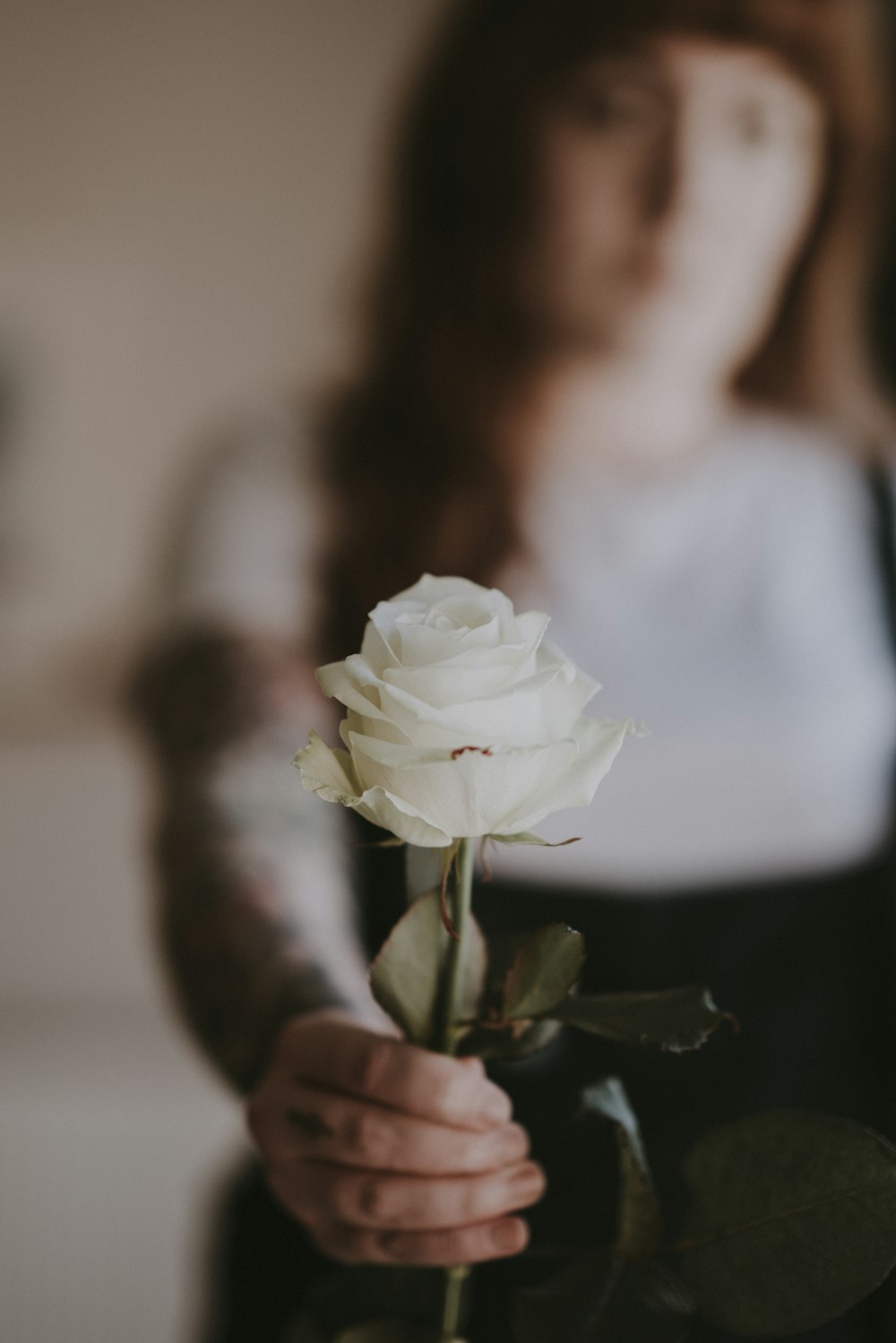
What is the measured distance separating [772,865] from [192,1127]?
19.8 inches

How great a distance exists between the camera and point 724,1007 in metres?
0.71

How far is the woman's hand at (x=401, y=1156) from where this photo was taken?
0.33 metres

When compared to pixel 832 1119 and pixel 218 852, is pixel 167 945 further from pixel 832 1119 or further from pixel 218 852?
pixel 832 1119

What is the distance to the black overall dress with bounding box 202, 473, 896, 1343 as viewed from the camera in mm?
691

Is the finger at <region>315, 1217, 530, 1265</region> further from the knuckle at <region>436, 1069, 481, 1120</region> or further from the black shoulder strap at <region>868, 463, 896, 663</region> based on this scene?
the black shoulder strap at <region>868, 463, 896, 663</region>

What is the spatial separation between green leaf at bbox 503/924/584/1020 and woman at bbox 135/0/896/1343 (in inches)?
15.3

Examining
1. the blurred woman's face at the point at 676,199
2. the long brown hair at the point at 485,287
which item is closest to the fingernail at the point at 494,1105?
the long brown hair at the point at 485,287

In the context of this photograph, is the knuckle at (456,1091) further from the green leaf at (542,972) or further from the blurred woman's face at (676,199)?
the blurred woman's face at (676,199)

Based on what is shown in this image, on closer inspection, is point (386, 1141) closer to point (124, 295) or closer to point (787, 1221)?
point (787, 1221)

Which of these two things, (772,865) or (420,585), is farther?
(772,865)

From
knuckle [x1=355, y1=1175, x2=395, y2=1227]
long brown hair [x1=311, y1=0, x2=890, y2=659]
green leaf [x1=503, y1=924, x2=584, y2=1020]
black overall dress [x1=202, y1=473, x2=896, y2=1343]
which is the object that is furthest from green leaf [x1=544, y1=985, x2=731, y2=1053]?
long brown hair [x1=311, y1=0, x2=890, y2=659]

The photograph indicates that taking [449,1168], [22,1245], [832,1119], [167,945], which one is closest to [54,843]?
[167,945]

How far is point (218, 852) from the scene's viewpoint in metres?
0.69

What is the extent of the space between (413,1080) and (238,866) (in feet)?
1.19
